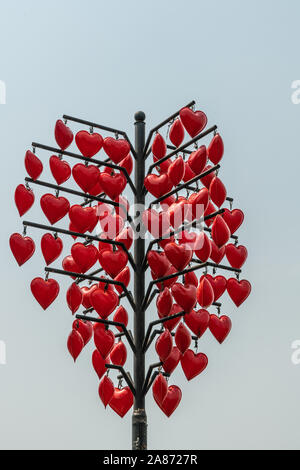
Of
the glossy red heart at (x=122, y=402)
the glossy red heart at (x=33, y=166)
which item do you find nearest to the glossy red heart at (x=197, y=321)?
the glossy red heart at (x=122, y=402)

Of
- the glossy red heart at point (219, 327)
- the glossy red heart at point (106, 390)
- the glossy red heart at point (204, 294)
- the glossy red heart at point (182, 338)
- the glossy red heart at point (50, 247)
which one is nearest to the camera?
the glossy red heart at point (182, 338)

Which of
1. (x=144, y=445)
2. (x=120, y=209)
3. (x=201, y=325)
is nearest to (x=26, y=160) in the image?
(x=120, y=209)

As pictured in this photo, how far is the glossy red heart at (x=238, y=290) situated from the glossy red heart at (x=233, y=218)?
440 millimetres

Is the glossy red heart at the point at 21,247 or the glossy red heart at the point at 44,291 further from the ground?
the glossy red heart at the point at 21,247

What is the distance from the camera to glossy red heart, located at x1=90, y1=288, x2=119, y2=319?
253 inches

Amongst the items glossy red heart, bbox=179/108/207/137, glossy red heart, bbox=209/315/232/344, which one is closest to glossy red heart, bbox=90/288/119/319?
A: glossy red heart, bbox=209/315/232/344

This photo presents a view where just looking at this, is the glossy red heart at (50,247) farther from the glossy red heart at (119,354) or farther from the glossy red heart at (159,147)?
the glossy red heart at (159,147)

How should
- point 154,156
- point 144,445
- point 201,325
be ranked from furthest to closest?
point 154,156
point 201,325
point 144,445

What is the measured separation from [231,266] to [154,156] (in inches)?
46.6

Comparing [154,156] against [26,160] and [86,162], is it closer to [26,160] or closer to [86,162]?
[86,162]

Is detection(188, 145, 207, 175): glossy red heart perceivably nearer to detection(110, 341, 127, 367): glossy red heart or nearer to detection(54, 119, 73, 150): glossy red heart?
detection(54, 119, 73, 150): glossy red heart

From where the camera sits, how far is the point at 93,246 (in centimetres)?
681

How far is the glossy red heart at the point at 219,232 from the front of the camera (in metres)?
6.58

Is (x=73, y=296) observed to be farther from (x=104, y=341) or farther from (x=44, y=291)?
(x=104, y=341)
